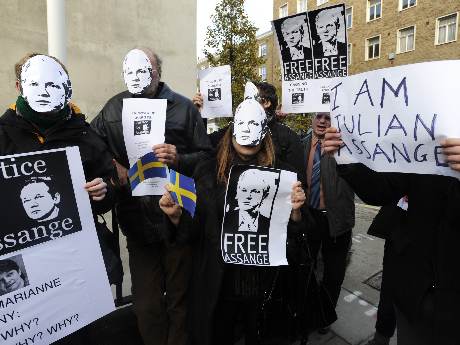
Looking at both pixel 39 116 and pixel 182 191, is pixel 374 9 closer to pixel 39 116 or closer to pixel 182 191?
pixel 182 191

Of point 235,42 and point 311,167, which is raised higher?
point 235,42

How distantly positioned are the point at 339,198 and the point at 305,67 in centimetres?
117

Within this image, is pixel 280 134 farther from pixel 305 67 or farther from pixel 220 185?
pixel 220 185

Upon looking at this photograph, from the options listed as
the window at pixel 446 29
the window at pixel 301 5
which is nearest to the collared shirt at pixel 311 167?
the window at pixel 446 29

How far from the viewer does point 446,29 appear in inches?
782

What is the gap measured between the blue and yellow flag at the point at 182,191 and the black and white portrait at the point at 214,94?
178 cm

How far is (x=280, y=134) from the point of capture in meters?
2.86

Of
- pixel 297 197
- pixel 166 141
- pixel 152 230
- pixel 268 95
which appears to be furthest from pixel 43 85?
pixel 268 95

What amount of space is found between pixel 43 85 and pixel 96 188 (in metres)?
0.53

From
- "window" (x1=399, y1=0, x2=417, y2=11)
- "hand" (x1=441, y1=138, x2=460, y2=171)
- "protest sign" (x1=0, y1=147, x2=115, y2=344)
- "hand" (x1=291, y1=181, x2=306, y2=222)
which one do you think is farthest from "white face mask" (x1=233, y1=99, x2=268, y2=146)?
"window" (x1=399, y1=0, x2=417, y2=11)

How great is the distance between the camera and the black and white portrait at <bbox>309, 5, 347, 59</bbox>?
2822 millimetres

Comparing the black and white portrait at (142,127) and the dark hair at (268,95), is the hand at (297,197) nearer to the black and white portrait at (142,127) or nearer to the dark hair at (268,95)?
the black and white portrait at (142,127)

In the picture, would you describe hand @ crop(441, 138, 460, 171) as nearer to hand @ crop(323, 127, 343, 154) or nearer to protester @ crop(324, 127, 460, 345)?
protester @ crop(324, 127, 460, 345)

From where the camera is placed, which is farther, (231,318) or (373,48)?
(373,48)
